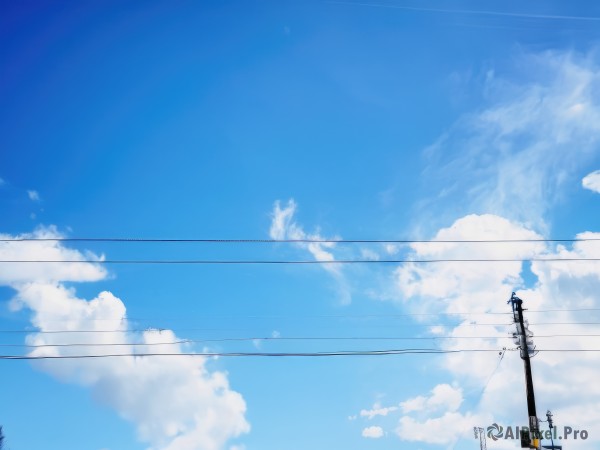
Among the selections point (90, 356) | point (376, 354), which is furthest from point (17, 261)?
point (376, 354)

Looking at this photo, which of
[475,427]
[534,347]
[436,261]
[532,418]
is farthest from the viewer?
[475,427]

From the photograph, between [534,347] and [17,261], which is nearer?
[17,261]

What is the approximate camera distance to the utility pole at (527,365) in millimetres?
22391

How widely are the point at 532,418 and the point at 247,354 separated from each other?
48.0ft

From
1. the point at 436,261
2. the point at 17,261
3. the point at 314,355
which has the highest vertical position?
the point at 436,261

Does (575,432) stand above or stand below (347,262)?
below

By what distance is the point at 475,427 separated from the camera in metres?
56.5

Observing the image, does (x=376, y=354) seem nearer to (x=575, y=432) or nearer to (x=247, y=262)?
(x=247, y=262)

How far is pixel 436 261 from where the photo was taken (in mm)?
19828

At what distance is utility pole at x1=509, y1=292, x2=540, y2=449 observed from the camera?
73.5ft

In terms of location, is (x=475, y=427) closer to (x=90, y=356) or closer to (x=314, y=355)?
(x=314, y=355)

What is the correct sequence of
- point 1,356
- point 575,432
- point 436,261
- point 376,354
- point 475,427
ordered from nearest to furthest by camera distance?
point 1,356
point 436,261
point 376,354
point 575,432
point 475,427

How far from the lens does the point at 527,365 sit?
79.9 ft

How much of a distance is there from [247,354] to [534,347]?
1547 cm
